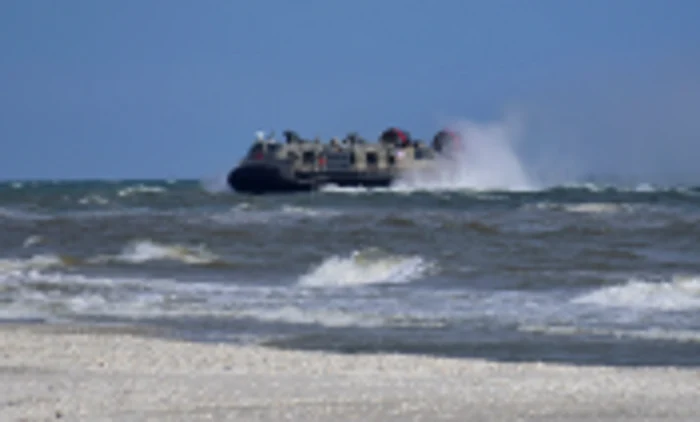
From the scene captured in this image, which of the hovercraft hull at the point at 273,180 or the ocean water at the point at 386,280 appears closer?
the ocean water at the point at 386,280

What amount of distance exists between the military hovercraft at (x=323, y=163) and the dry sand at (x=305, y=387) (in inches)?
2304

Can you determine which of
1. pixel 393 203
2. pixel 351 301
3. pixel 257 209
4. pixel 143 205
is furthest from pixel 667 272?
pixel 143 205

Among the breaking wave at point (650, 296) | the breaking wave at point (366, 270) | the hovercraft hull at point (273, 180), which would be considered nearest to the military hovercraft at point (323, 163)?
the hovercraft hull at point (273, 180)

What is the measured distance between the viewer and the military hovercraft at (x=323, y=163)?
240 feet

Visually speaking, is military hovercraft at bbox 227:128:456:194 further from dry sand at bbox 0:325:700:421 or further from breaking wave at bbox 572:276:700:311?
dry sand at bbox 0:325:700:421

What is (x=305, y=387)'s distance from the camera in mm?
11258

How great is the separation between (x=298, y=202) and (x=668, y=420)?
54845 mm

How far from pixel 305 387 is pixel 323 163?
64.8 meters

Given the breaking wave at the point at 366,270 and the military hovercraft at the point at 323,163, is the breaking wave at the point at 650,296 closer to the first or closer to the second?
the breaking wave at the point at 366,270

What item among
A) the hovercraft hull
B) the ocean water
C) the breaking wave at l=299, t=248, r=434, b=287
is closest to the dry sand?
the ocean water

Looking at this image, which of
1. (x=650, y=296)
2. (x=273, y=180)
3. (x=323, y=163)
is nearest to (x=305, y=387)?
(x=650, y=296)

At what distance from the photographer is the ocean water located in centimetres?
1661

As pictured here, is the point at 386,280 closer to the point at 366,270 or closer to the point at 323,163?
the point at 366,270

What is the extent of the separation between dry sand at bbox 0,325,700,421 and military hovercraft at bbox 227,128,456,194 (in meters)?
58.5
